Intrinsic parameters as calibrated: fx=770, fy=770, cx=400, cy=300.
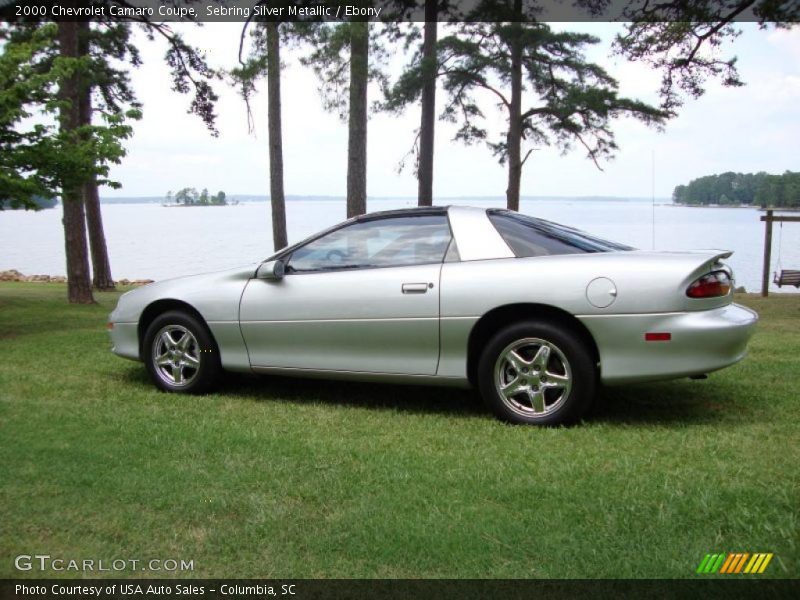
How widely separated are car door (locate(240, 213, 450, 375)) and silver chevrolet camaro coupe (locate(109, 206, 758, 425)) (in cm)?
1

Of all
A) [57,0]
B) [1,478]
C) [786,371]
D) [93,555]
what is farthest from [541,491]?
[57,0]

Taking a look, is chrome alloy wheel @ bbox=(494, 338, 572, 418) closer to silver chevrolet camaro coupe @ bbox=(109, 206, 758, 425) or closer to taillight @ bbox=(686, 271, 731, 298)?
silver chevrolet camaro coupe @ bbox=(109, 206, 758, 425)

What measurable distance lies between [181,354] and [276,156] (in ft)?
36.9

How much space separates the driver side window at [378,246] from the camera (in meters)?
5.62

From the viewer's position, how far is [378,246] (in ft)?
19.1

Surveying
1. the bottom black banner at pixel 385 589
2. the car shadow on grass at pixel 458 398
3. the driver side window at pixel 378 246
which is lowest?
the car shadow on grass at pixel 458 398

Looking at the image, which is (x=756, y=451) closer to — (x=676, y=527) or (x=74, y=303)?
(x=676, y=527)

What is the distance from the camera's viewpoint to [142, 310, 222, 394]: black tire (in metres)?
6.16

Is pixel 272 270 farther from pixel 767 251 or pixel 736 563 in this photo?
pixel 767 251

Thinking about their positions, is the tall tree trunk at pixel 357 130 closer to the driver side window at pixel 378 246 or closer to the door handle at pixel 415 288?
the driver side window at pixel 378 246

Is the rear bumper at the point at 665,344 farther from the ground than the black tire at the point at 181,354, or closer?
farther from the ground

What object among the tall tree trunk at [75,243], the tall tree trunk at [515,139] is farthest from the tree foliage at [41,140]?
the tall tree trunk at [515,139]

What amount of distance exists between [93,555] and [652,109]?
1591 cm

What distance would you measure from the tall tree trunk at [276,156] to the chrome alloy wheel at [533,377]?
1127 centimetres
